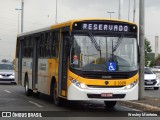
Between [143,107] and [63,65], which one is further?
[143,107]

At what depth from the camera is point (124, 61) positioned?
50.9 ft

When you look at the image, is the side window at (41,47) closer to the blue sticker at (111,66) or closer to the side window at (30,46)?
the side window at (30,46)

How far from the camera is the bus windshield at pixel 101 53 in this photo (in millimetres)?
15219

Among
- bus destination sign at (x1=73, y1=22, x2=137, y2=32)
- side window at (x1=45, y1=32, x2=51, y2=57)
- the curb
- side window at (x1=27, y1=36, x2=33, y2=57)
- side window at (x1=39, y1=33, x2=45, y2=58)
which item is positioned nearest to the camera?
bus destination sign at (x1=73, y1=22, x2=137, y2=32)

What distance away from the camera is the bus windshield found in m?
15.2

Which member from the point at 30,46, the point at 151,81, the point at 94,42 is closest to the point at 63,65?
the point at 94,42

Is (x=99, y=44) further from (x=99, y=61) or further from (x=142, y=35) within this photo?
(x=142, y=35)

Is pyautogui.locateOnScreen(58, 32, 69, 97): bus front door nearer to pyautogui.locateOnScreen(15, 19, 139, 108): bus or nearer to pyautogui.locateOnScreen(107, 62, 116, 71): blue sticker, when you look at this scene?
pyautogui.locateOnScreen(15, 19, 139, 108): bus

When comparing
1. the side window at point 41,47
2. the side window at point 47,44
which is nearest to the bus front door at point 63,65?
the side window at point 47,44

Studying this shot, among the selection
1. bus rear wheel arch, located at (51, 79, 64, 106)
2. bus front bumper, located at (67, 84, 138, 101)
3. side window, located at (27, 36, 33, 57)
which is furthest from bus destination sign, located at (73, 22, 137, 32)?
side window, located at (27, 36, 33, 57)

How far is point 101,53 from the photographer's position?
1539cm

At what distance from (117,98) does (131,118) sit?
1.59m

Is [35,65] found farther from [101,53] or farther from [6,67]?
[6,67]

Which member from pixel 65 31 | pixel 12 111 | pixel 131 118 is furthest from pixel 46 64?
pixel 131 118
